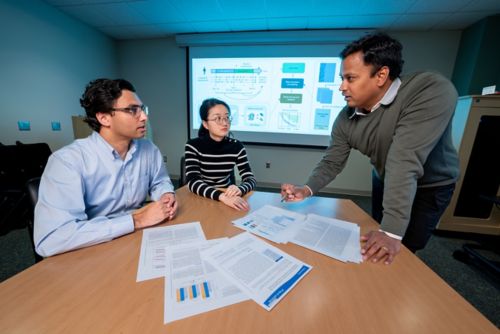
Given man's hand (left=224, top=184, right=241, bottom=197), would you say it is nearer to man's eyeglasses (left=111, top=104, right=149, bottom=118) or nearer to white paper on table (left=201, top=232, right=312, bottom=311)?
white paper on table (left=201, top=232, right=312, bottom=311)

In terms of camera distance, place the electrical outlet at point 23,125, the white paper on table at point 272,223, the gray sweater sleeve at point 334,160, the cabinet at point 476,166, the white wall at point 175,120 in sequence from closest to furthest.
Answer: the white paper on table at point 272,223, the gray sweater sleeve at point 334,160, the cabinet at point 476,166, the electrical outlet at point 23,125, the white wall at point 175,120

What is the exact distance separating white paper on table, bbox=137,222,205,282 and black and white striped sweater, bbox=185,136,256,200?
1.86ft

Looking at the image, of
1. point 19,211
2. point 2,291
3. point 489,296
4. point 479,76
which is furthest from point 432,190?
point 19,211

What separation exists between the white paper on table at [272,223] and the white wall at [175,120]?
2.61 metres

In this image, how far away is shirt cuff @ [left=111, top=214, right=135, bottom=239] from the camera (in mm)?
782

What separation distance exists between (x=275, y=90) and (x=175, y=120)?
6.27 feet

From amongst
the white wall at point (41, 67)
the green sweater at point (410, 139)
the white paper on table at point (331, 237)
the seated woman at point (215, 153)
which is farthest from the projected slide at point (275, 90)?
the white paper on table at point (331, 237)

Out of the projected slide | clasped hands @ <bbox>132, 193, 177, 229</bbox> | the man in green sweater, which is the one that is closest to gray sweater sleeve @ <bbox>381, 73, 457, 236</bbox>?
the man in green sweater

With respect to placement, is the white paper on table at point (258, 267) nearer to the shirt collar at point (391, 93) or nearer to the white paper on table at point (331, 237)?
the white paper on table at point (331, 237)

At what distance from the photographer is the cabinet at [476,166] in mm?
2180

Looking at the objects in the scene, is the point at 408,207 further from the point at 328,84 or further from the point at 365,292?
the point at 328,84

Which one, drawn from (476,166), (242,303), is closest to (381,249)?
(242,303)

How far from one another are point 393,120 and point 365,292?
75cm

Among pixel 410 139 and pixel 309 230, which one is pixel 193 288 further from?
pixel 410 139
